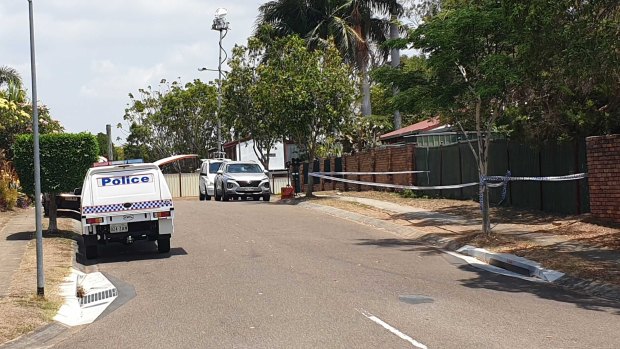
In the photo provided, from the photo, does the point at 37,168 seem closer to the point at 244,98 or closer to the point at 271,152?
the point at 244,98

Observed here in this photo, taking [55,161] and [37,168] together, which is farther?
[55,161]

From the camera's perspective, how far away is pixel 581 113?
17719 millimetres

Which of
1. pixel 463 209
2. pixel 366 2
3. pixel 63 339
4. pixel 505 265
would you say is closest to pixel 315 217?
pixel 463 209

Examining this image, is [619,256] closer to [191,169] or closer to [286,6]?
[286,6]

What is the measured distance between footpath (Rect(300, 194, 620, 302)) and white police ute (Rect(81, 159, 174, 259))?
5.86 meters

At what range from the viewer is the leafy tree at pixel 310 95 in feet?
101

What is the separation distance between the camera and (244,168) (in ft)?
110

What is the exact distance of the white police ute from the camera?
14961mm

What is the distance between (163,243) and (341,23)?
2636cm

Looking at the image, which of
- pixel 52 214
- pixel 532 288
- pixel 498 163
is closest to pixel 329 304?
pixel 532 288

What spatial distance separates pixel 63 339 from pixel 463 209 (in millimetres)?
15641

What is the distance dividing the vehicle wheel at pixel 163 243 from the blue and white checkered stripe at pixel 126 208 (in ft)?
2.17

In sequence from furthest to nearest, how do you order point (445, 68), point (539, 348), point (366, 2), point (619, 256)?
point (366, 2) < point (445, 68) < point (619, 256) < point (539, 348)

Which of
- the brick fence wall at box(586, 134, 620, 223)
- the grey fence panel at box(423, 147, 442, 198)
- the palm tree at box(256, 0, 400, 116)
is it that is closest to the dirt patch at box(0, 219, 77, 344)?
the brick fence wall at box(586, 134, 620, 223)
